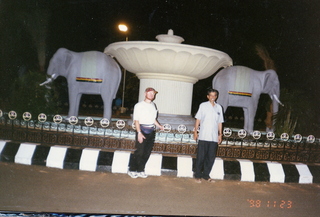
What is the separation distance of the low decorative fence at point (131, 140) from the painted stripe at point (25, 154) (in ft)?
0.87

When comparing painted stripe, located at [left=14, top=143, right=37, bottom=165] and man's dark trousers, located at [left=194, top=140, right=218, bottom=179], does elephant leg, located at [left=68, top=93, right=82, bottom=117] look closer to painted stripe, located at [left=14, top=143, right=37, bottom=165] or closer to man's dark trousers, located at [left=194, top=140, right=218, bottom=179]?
painted stripe, located at [left=14, top=143, right=37, bottom=165]

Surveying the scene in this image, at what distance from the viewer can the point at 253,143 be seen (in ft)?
13.7

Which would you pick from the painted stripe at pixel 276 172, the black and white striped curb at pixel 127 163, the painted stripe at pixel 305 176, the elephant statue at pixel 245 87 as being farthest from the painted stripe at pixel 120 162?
the painted stripe at pixel 305 176

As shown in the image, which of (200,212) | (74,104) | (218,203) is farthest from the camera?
(74,104)

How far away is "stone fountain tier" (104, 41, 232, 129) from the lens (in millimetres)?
3928

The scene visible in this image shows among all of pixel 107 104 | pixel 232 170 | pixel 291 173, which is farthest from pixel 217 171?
pixel 107 104

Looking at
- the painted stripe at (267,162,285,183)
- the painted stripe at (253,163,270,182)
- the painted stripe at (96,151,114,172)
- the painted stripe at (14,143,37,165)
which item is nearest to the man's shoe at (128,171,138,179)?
the painted stripe at (96,151,114,172)

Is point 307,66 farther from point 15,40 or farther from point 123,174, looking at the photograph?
point 15,40

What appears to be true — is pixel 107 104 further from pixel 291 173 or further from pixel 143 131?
pixel 291 173

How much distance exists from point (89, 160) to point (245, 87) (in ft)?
11.1

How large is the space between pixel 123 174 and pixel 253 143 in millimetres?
2192

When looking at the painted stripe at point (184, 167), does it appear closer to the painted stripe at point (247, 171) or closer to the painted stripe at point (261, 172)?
the painted stripe at point (247, 171)

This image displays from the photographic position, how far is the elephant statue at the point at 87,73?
470 cm

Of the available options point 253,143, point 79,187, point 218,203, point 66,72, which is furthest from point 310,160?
point 66,72
